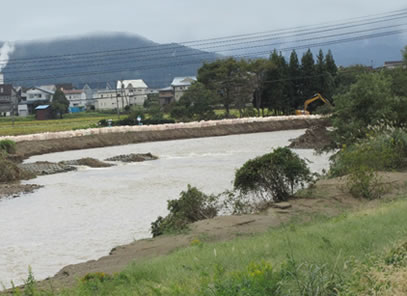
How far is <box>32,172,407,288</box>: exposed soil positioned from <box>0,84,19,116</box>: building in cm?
10477

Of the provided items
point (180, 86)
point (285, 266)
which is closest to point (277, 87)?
point (180, 86)

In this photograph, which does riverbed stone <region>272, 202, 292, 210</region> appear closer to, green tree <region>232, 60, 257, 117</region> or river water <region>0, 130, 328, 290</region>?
river water <region>0, 130, 328, 290</region>

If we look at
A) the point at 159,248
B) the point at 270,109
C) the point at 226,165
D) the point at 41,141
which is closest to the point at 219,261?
the point at 159,248

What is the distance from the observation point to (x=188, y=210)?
613 inches

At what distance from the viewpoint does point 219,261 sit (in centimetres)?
885

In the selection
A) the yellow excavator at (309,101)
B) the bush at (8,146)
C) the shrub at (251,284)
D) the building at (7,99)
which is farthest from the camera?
the building at (7,99)

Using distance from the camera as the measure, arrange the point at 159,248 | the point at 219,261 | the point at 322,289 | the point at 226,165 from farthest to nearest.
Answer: the point at 226,165
the point at 159,248
the point at 219,261
the point at 322,289

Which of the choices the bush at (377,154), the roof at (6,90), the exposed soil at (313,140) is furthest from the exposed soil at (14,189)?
the roof at (6,90)

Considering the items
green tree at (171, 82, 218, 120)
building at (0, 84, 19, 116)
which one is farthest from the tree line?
building at (0, 84, 19, 116)

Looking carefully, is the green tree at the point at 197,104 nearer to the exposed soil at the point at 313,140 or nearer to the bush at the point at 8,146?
the exposed soil at the point at 313,140

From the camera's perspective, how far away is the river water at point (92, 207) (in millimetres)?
15094

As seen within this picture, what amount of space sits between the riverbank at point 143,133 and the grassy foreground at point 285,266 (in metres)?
35.1

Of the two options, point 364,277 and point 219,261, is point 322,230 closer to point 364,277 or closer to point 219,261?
point 219,261

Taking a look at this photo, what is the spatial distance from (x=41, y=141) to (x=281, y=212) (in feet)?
132
